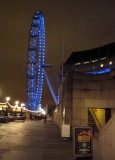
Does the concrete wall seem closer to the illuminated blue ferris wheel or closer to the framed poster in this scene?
the framed poster

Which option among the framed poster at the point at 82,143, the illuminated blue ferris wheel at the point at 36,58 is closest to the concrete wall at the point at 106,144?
the framed poster at the point at 82,143

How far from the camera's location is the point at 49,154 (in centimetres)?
1184

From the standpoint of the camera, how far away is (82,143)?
1027 cm

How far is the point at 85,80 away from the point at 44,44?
6118 centimetres

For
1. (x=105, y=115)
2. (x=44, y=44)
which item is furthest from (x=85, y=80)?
(x=44, y=44)

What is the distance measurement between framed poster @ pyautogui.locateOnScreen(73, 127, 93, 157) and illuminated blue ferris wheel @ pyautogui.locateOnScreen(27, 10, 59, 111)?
62440 mm

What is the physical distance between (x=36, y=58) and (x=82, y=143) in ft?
228

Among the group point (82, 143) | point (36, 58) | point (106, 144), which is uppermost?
point (36, 58)

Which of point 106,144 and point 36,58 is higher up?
point 36,58

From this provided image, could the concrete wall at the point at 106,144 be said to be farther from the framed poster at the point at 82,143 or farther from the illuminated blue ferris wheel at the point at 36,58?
the illuminated blue ferris wheel at the point at 36,58

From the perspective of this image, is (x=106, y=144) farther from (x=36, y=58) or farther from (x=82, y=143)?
(x=36, y=58)

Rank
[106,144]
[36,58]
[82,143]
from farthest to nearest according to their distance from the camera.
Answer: [36,58] < [82,143] < [106,144]

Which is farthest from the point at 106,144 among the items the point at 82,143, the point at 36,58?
the point at 36,58

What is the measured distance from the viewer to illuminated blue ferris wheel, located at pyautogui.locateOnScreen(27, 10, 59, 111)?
7394 centimetres
